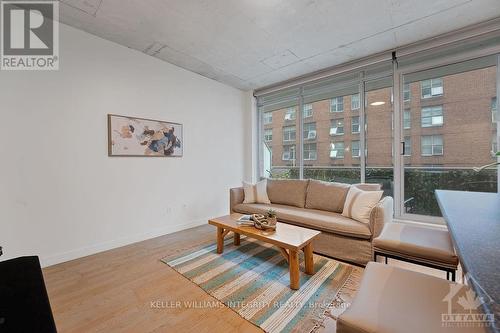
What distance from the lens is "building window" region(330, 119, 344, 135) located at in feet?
12.4

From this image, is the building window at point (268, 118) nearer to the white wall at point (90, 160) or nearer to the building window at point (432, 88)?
the white wall at point (90, 160)

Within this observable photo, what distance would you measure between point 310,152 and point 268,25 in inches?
91.8

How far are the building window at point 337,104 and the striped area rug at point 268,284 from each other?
8.24 ft

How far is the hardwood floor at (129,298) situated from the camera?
155cm

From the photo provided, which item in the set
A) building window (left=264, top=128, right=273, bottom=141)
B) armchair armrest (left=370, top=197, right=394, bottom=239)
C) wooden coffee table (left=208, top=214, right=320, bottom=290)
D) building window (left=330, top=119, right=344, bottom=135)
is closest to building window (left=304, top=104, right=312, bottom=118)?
building window (left=330, top=119, right=344, bottom=135)

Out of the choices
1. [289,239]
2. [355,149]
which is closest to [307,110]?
[355,149]

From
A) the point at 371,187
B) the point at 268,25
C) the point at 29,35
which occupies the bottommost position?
the point at 371,187

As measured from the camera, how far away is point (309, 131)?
420 centimetres

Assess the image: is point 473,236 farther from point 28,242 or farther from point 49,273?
point 28,242

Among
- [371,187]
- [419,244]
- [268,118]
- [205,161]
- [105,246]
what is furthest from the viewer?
[268,118]

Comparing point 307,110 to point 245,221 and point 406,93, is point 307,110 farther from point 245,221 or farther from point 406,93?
point 245,221

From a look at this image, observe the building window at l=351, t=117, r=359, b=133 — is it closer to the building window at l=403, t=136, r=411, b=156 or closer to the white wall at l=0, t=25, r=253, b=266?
the building window at l=403, t=136, r=411, b=156

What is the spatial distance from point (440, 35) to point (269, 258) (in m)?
3.45

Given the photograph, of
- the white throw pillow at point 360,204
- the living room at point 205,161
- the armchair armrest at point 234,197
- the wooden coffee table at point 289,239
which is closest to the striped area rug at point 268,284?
the living room at point 205,161
